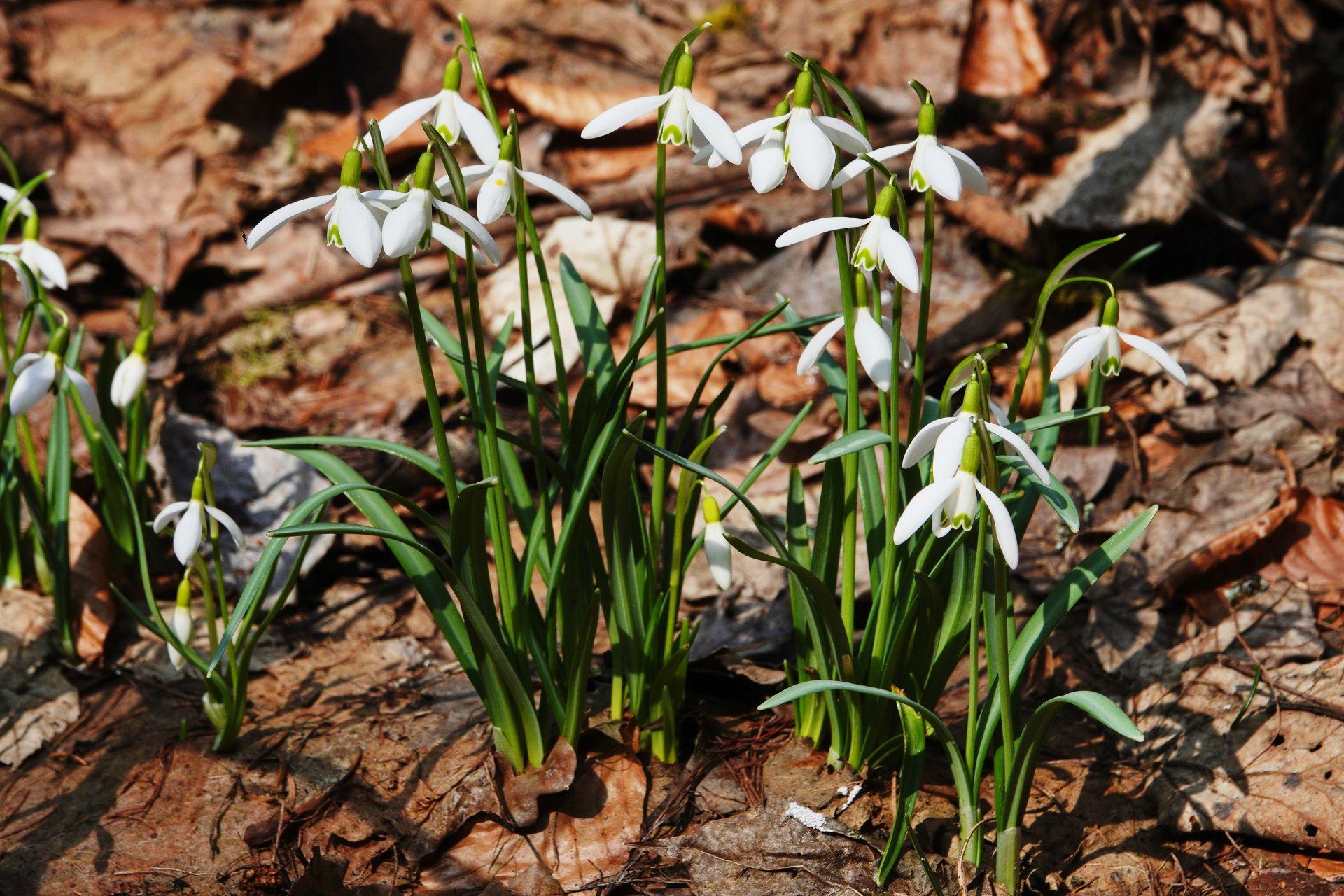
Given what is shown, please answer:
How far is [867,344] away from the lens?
5.48 ft

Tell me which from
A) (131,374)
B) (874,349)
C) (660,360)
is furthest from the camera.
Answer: (131,374)

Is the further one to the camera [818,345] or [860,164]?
[818,345]

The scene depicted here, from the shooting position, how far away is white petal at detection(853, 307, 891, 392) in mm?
1663

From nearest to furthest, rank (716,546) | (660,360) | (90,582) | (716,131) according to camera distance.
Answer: (716,131)
(660,360)
(716,546)
(90,582)

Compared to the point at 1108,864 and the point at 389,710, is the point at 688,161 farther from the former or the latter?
the point at 1108,864

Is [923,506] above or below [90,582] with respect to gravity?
above

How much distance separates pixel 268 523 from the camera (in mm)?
2834

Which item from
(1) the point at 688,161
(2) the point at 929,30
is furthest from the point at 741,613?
(2) the point at 929,30

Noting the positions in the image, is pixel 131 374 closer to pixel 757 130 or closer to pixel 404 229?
pixel 404 229

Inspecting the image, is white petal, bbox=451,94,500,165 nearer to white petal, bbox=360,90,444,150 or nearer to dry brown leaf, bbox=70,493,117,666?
white petal, bbox=360,90,444,150

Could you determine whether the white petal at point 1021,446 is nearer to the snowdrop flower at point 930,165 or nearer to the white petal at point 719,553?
the snowdrop flower at point 930,165

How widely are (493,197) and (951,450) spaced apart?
2.54 feet

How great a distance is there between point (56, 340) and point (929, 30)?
3.62 m

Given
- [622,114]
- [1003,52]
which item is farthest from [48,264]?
[1003,52]
